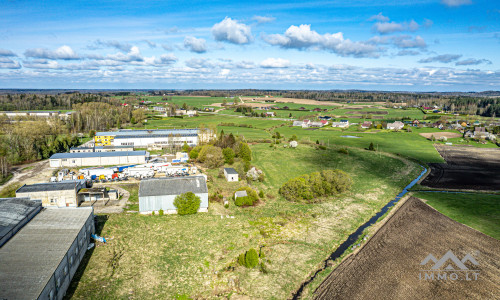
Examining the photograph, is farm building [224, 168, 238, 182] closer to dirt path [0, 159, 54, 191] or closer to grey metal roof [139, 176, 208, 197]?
grey metal roof [139, 176, 208, 197]

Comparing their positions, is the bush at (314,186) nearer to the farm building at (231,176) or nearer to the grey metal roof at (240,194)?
the grey metal roof at (240,194)

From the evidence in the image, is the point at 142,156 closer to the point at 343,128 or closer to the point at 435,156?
the point at 435,156

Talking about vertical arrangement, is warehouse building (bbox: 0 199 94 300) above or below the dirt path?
above

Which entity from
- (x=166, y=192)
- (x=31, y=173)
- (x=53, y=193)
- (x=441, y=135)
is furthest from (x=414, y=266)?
(x=441, y=135)

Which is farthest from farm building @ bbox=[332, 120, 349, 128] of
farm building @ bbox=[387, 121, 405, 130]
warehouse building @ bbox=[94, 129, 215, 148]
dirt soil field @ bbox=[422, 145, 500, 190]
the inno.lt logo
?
the inno.lt logo

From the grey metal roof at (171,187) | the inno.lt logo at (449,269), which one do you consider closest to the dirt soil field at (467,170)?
the inno.lt logo at (449,269)

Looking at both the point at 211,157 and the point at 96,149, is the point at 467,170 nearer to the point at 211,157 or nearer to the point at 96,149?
the point at 211,157

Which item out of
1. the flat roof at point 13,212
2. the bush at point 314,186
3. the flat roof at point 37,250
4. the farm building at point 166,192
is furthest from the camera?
the bush at point 314,186
